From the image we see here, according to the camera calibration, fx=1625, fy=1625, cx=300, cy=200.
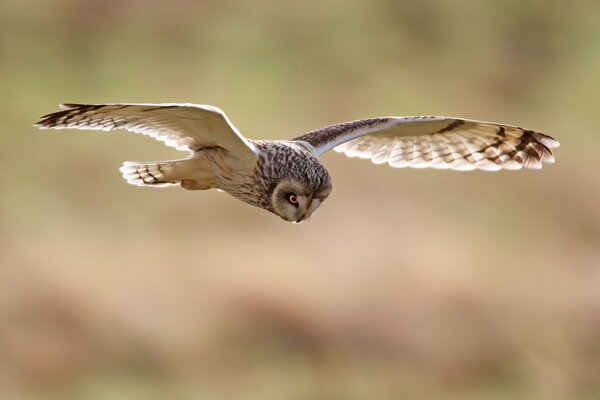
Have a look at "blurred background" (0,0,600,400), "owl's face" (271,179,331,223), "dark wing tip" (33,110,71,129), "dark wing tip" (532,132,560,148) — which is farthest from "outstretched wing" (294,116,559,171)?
"blurred background" (0,0,600,400)

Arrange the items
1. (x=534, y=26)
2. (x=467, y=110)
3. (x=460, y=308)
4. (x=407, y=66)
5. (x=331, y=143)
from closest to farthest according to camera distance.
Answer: (x=331, y=143)
(x=460, y=308)
(x=467, y=110)
(x=407, y=66)
(x=534, y=26)

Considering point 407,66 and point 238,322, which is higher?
point 407,66

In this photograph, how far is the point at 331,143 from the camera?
7.50 meters

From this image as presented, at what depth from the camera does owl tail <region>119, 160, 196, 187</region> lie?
24.0 feet

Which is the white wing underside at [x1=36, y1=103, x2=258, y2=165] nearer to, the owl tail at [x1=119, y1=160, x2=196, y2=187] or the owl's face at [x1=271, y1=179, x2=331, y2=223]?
the owl tail at [x1=119, y1=160, x2=196, y2=187]

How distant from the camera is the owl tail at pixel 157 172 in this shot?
7.32 meters

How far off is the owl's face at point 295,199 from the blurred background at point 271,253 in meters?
5.13

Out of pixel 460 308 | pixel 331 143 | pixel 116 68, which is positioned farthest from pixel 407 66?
pixel 331 143

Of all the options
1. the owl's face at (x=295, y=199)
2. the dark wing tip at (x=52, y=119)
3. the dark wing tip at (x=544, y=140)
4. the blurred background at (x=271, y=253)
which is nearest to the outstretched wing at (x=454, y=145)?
the dark wing tip at (x=544, y=140)

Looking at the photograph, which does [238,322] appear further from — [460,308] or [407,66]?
[407,66]

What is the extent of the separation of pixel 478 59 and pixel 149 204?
7.31 m

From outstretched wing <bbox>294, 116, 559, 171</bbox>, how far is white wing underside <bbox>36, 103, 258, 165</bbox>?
97 centimetres

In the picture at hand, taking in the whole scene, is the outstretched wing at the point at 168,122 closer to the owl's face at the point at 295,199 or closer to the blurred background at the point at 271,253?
the owl's face at the point at 295,199

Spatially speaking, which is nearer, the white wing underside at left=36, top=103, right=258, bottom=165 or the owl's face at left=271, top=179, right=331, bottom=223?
the white wing underside at left=36, top=103, right=258, bottom=165
